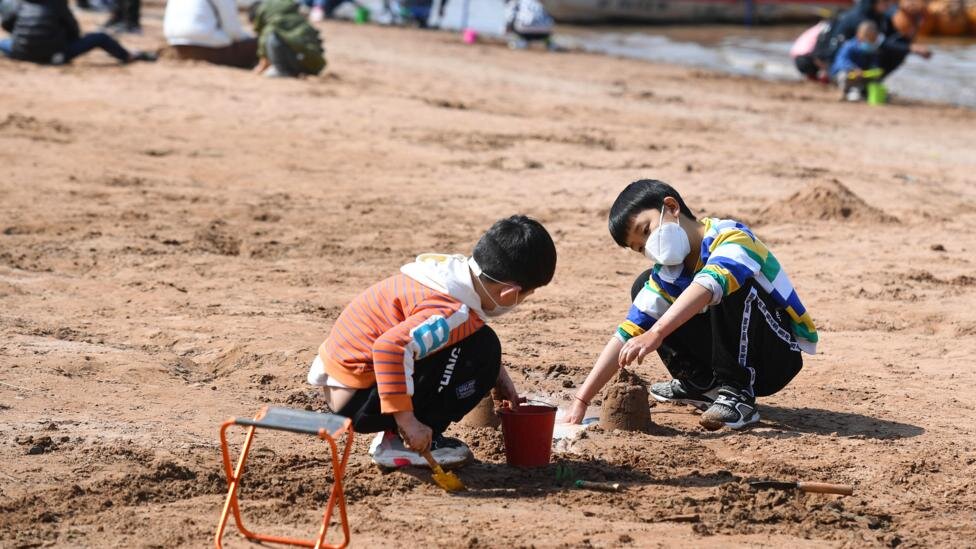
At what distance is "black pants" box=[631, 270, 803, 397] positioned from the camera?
432 cm

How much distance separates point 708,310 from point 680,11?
71.2 ft

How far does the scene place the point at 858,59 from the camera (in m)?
14.8

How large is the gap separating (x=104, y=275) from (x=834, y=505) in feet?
13.1

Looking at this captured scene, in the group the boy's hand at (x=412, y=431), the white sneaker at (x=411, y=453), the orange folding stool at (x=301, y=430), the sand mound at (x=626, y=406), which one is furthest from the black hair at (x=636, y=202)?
the orange folding stool at (x=301, y=430)

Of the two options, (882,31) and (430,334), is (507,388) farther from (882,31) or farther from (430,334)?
(882,31)

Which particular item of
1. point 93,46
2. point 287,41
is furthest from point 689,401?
point 93,46

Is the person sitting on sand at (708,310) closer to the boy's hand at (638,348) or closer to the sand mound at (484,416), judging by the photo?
the boy's hand at (638,348)

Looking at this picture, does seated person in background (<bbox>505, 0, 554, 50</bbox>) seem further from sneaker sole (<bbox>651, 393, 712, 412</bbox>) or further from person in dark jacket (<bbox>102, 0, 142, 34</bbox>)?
sneaker sole (<bbox>651, 393, 712, 412</bbox>)

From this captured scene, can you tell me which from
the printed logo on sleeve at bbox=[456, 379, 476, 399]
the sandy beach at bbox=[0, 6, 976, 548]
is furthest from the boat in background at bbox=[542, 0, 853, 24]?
the printed logo on sleeve at bbox=[456, 379, 476, 399]

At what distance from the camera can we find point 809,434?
4375 millimetres

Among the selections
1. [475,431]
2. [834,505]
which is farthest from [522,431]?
[834,505]

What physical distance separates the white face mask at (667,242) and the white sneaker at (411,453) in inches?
35.8

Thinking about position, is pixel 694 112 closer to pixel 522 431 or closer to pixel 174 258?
pixel 174 258

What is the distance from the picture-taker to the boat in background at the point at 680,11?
24.8m
